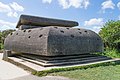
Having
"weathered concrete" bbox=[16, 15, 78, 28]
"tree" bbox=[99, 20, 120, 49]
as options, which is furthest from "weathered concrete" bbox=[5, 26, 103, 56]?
"tree" bbox=[99, 20, 120, 49]

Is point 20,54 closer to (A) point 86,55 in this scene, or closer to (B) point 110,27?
(A) point 86,55

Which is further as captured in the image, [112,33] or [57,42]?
[112,33]

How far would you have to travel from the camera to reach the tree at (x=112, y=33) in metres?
22.4

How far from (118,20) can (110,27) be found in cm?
163

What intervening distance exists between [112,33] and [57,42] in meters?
10.7

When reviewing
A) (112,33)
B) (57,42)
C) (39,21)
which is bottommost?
(57,42)

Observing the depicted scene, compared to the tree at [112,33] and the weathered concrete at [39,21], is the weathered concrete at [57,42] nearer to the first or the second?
the weathered concrete at [39,21]

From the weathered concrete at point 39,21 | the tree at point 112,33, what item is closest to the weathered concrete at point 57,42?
the weathered concrete at point 39,21

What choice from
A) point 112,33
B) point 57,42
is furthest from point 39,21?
point 112,33

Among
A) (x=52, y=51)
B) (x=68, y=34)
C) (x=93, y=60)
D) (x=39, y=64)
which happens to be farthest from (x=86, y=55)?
(x=39, y=64)

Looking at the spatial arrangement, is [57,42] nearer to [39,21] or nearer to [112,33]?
[39,21]

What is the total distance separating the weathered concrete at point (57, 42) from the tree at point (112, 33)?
554cm

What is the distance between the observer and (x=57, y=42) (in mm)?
14141

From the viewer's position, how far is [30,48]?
1539cm
